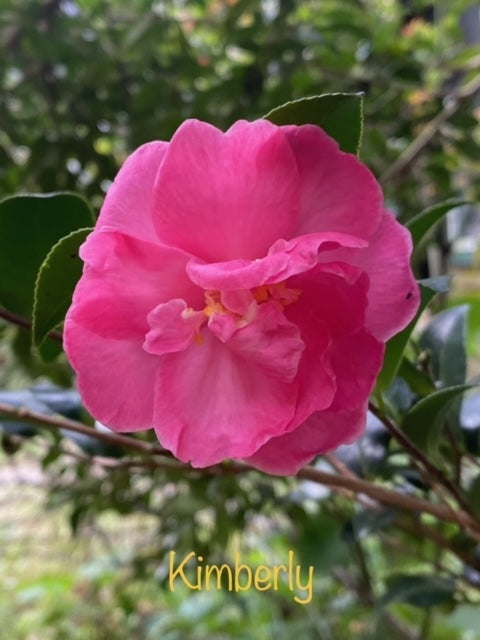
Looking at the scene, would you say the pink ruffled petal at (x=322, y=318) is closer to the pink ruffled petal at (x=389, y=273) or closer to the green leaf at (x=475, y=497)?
the pink ruffled petal at (x=389, y=273)

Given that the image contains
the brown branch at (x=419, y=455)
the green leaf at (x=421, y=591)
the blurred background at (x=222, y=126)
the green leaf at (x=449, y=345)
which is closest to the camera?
the brown branch at (x=419, y=455)

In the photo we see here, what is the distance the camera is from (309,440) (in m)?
0.40

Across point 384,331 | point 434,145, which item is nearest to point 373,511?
point 384,331

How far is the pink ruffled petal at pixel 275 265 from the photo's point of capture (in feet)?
1.12

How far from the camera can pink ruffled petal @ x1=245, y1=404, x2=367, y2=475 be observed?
0.40 m

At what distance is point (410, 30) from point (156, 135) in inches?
37.3

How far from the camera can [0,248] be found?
19.8 inches

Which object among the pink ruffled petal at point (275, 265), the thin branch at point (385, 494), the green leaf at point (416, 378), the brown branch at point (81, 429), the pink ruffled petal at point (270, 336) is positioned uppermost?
the pink ruffled petal at point (275, 265)

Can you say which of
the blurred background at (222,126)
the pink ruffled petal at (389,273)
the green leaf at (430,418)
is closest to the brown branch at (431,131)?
the blurred background at (222,126)

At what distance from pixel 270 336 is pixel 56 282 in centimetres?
14

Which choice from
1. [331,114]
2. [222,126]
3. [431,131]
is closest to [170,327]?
[331,114]

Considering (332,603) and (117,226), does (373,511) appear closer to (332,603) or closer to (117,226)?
(117,226)

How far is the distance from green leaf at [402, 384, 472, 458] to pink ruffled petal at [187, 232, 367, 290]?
0.18 m

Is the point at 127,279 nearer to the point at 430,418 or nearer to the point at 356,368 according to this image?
the point at 356,368
